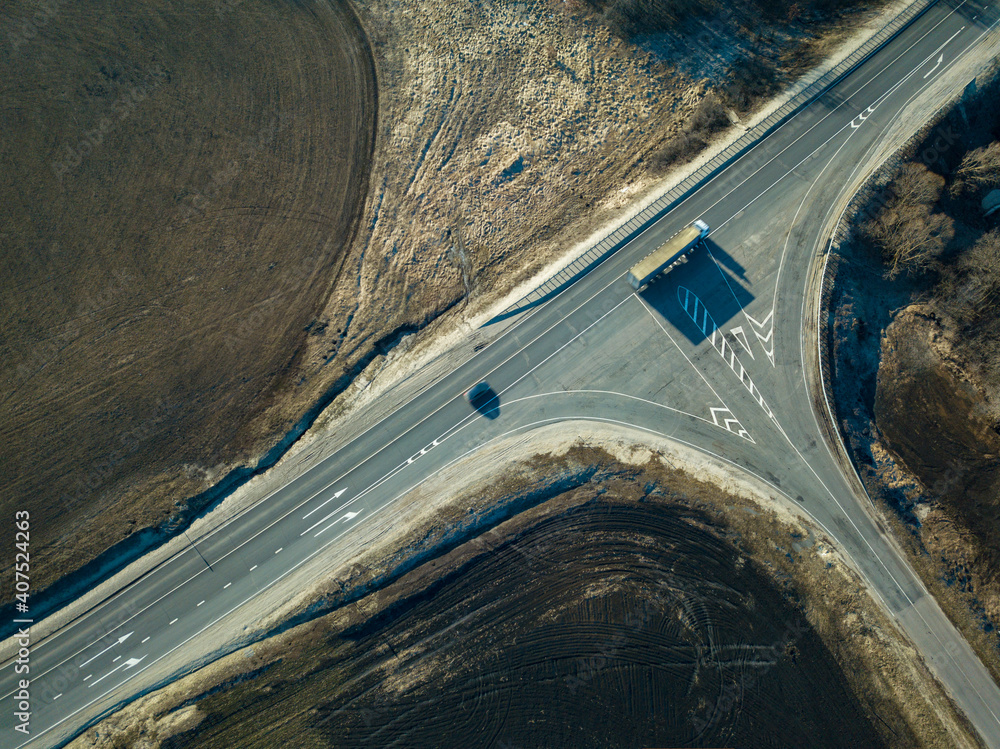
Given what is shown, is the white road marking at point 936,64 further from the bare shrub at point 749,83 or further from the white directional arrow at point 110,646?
the white directional arrow at point 110,646

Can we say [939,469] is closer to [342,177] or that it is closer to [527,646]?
[527,646]


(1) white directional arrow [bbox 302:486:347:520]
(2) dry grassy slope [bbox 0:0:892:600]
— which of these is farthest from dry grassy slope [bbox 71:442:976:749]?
(2) dry grassy slope [bbox 0:0:892:600]

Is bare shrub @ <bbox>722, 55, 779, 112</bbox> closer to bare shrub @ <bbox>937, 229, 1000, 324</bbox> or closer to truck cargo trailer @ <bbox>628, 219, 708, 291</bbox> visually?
truck cargo trailer @ <bbox>628, 219, 708, 291</bbox>

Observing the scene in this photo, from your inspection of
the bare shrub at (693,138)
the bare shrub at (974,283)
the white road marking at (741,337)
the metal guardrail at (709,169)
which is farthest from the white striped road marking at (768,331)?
the bare shrub at (693,138)

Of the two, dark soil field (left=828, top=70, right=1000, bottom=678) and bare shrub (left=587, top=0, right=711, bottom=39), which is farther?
bare shrub (left=587, top=0, right=711, bottom=39)

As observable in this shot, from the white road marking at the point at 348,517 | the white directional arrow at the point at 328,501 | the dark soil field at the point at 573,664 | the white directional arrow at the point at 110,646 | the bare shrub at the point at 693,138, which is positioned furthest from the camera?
the bare shrub at the point at 693,138

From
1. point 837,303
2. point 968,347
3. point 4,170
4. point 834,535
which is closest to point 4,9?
point 4,170
